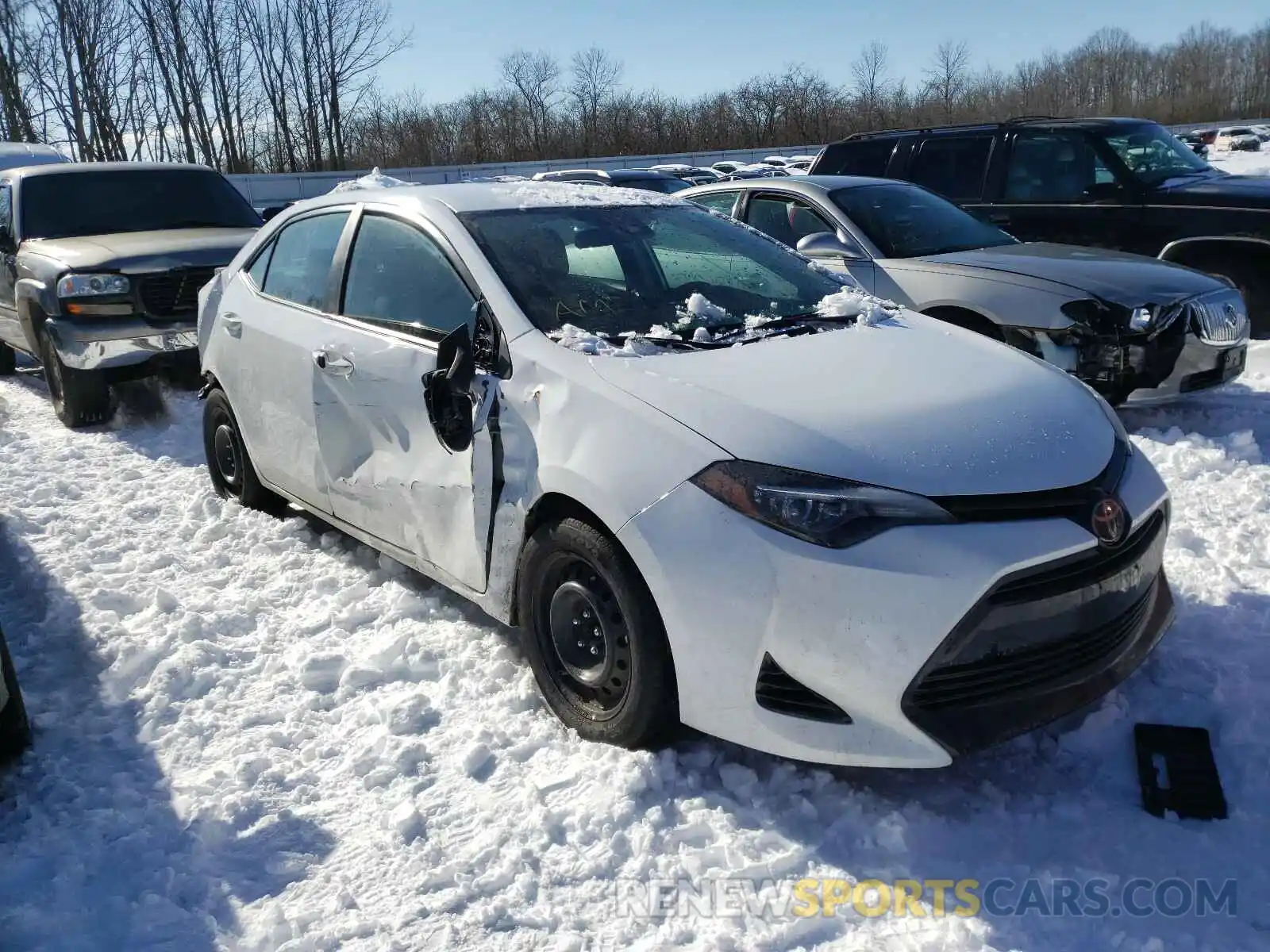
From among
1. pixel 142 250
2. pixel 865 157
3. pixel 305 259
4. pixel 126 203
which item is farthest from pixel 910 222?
pixel 126 203

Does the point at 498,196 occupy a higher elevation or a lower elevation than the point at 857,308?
Result: higher

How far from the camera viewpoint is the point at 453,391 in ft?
11.2

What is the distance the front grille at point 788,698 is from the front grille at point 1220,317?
425 cm

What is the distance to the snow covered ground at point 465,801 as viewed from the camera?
8.12ft

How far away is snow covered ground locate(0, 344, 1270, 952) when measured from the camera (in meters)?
2.47

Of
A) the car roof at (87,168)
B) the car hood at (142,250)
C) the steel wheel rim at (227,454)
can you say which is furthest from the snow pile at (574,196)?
the car roof at (87,168)

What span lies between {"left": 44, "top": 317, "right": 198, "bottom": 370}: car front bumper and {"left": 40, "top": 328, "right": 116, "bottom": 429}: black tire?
4.7 inches

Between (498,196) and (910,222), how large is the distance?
3.64m

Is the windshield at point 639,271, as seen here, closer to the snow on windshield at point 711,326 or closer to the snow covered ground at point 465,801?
the snow on windshield at point 711,326

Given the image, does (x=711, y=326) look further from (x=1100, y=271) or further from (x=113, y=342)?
(x=113, y=342)

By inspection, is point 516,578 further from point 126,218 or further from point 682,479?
point 126,218

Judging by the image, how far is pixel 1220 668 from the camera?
3342mm

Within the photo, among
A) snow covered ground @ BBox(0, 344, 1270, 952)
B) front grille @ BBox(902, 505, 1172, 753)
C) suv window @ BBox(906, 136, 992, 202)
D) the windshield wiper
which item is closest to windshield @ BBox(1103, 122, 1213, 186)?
suv window @ BBox(906, 136, 992, 202)

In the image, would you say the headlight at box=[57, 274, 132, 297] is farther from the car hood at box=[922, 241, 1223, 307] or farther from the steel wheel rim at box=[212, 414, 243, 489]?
the car hood at box=[922, 241, 1223, 307]
